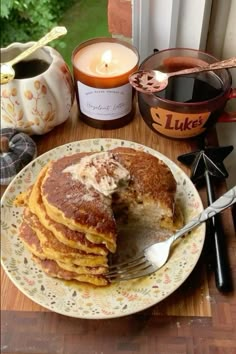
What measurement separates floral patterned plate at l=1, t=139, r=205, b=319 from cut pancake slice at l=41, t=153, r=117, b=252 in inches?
2.6

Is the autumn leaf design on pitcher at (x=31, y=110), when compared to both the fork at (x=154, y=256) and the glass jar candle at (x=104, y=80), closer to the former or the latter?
the glass jar candle at (x=104, y=80)

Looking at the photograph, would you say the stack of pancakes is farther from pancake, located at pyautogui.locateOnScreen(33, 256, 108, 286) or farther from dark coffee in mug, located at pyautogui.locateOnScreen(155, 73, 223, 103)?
dark coffee in mug, located at pyautogui.locateOnScreen(155, 73, 223, 103)

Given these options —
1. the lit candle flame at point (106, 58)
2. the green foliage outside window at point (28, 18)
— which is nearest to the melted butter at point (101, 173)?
the lit candle flame at point (106, 58)

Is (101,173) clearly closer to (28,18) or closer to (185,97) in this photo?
(185,97)

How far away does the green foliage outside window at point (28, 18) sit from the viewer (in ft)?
3.26

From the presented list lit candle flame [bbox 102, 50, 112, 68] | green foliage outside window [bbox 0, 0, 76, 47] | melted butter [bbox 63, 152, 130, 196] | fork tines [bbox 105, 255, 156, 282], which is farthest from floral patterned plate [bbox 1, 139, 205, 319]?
green foliage outside window [bbox 0, 0, 76, 47]

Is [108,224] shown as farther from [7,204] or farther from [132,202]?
[7,204]

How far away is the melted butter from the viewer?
598mm

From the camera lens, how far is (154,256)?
635 millimetres

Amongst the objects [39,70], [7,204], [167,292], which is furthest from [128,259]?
[39,70]

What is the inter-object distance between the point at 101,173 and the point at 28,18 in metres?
0.62

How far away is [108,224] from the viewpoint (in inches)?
23.0

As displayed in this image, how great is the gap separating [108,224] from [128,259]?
0.08m

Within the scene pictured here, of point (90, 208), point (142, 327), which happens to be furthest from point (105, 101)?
point (142, 327)
